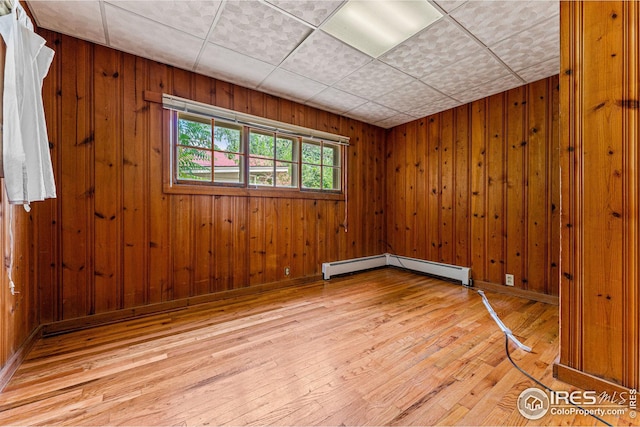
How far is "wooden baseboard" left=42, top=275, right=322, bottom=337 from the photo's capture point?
2.03m

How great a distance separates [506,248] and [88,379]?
3912 mm

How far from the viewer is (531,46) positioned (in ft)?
7.06

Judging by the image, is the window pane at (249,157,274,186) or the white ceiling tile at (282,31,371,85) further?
the window pane at (249,157,274,186)

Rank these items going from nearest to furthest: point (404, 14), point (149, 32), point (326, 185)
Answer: point (404, 14)
point (149, 32)
point (326, 185)

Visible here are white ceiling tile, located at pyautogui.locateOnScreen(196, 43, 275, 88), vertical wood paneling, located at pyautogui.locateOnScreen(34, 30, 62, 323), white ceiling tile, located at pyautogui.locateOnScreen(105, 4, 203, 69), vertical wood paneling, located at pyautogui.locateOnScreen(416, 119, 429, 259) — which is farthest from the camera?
vertical wood paneling, located at pyautogui.locateOnScreen(416, 119, 429, 259)

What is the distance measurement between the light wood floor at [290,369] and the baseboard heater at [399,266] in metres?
0.85

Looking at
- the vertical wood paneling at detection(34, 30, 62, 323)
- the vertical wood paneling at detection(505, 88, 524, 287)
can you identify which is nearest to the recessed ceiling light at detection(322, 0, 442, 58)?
the vertical wood paneling at detection(505, 88, 524, 287)

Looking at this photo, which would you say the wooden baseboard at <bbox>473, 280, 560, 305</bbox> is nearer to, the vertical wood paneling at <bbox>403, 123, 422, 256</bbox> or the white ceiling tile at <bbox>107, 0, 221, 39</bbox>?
the vertical wood paneling at <bbox>403, 123, 422, 256</bbox>

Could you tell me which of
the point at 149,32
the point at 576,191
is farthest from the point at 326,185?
the point at 576,191

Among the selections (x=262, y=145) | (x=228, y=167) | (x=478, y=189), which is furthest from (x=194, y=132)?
(x=478, y=189)

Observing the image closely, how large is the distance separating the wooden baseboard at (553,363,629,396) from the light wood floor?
0.06 m

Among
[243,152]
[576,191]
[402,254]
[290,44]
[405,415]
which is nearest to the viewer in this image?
[405,415]

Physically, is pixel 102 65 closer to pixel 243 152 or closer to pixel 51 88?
pixel 51 88

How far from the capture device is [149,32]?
78.8 inches
